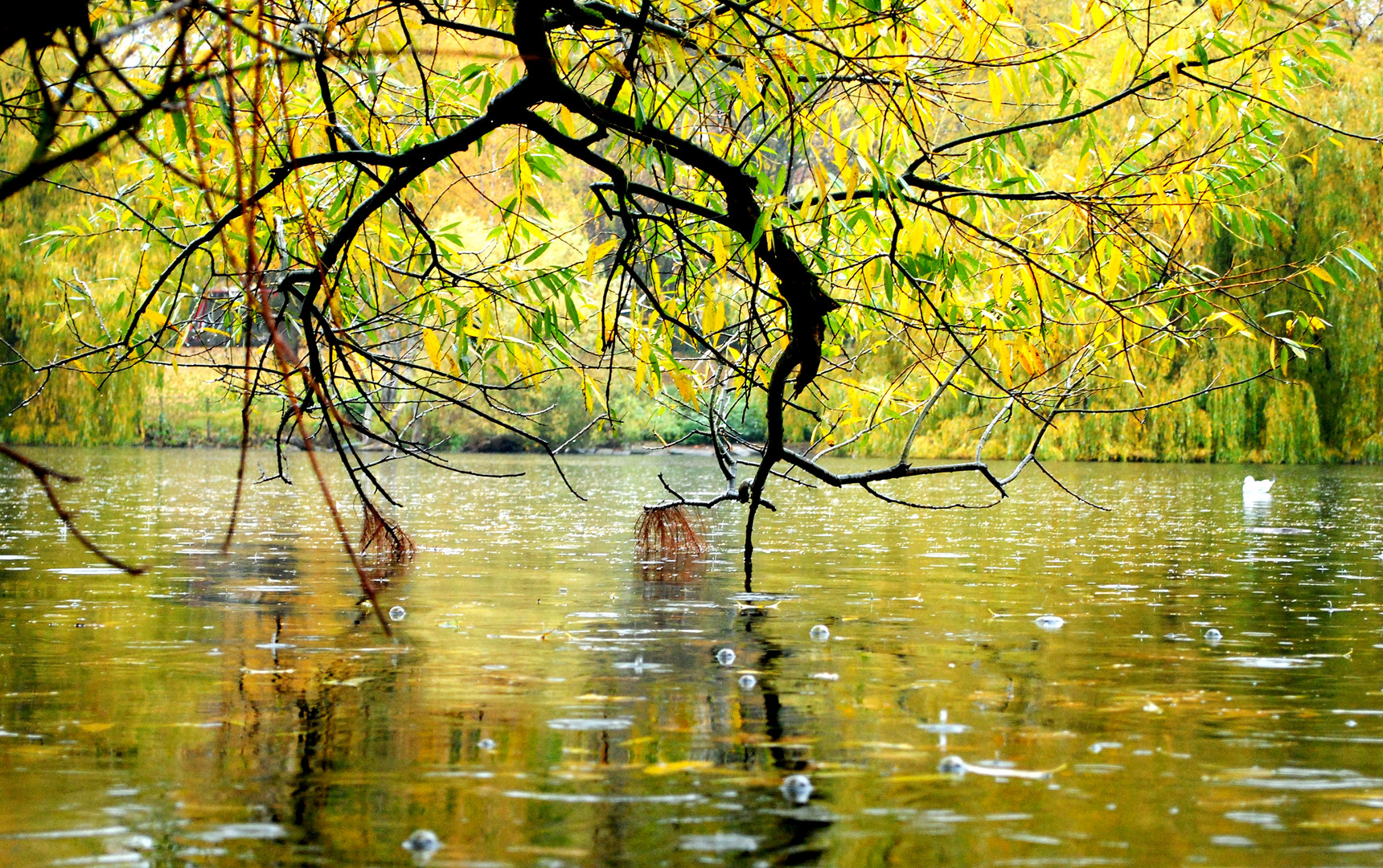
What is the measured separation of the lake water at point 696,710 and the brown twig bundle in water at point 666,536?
49 cm

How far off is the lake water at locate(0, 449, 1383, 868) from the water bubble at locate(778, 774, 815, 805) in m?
0.01

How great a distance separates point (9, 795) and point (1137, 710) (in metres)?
3.56

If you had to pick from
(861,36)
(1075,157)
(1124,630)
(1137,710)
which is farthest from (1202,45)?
(1075,157)

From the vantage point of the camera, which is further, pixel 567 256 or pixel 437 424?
pixel 437 424

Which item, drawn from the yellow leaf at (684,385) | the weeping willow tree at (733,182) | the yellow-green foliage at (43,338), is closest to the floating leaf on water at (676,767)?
the weeping willow tree at (733,182)

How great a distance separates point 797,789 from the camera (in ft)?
12.6

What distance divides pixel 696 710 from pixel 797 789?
46.9 inches

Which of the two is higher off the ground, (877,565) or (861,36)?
(861,36)

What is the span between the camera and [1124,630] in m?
7.15

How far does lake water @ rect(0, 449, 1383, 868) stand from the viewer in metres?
3.44

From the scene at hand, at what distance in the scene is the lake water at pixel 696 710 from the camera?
344 centimetres

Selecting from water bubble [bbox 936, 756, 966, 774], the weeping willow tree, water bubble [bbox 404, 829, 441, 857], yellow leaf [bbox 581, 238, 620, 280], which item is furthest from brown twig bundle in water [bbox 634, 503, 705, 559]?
water bubble [bbox 404, 829, 441, 857]

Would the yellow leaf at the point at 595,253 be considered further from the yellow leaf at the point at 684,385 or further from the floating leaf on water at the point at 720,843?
the floating leaf on water at the point at 720,843

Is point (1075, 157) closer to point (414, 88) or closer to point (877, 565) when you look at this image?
point (877, 565)
